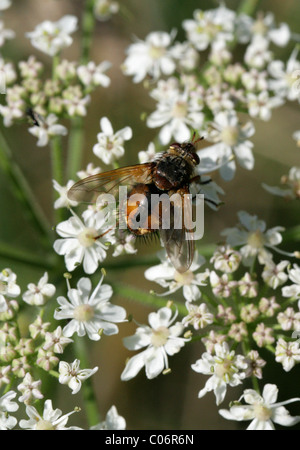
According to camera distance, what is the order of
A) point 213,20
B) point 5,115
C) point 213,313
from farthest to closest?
point 213,20 < point 5,115 < point 213,313

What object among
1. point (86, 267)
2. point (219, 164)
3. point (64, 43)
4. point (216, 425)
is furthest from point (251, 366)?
point (64, 43)

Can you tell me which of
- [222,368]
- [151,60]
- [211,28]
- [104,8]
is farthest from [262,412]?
[104,8]

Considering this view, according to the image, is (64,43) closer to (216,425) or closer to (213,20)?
(213,20)

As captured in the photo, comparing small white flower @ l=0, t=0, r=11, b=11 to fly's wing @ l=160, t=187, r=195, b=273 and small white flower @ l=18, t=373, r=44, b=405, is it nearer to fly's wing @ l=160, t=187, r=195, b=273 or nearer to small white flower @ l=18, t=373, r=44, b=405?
fly's wing @ l=160, t=187, r=195, b=273

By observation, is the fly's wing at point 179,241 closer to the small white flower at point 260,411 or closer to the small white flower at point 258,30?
the small white flower at point 260,411

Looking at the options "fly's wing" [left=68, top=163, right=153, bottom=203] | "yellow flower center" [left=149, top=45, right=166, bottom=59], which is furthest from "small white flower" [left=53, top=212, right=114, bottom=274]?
"yellow flower center" [left=149, top=45, right=166, bottom=59]

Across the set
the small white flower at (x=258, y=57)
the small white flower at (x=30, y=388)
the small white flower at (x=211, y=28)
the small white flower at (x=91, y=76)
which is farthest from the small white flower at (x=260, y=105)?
the small white flower at (x=30, y=388)
